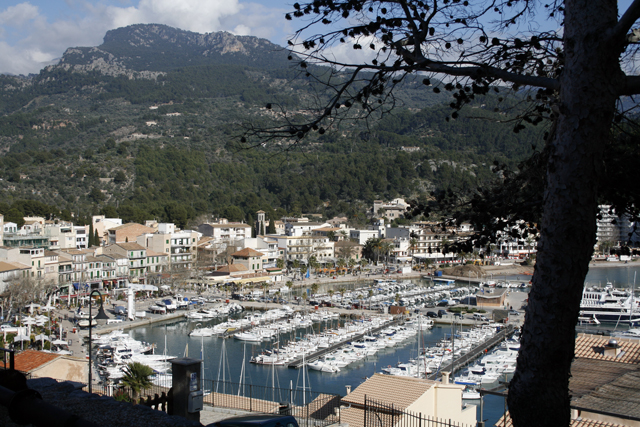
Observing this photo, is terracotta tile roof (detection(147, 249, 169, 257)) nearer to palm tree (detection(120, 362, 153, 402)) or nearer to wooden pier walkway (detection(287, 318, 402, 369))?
wooden pier walkway (detection(287, 318, 402, 369))

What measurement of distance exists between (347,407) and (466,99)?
5642 millimetres

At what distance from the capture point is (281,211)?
54219 mm

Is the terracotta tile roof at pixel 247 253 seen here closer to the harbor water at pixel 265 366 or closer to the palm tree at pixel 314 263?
the palm tree at pixel 314 263

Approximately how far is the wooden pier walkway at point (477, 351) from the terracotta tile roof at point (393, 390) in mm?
7976

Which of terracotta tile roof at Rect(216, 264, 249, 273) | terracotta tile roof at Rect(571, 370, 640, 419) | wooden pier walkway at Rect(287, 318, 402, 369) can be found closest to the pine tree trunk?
terracotta tile roof at Rect(571, 370, 640, 419)

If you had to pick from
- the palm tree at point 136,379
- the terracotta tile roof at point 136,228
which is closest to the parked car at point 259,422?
the palm tree at point 136,379

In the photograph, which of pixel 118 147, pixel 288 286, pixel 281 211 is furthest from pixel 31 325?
pixel 118 147

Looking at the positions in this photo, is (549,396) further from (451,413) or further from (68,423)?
(451,413)

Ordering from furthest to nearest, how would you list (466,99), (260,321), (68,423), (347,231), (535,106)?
1. (347,231)
2. (260,321)
3. (535,106)
4. (466,99)
5. (68,423)

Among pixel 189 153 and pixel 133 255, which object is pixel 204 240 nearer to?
pixel 133 255

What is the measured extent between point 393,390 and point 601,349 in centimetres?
312

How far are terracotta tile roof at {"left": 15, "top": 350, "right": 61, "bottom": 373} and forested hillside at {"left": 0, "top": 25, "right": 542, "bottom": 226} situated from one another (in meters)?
14.7

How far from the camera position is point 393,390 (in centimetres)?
757

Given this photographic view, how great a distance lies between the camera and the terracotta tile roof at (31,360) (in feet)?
27.9
